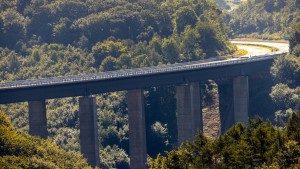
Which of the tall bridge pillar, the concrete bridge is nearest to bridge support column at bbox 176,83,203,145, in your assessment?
the concrete bridge

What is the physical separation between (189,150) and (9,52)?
305 feet

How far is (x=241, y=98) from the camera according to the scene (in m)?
181

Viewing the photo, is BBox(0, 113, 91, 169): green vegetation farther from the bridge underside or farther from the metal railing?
the metal railing

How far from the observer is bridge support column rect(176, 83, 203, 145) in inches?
6649

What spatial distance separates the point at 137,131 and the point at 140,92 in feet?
17.0

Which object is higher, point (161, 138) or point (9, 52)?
point (9, 52)

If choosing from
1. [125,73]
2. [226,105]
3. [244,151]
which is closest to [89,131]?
[125,73]

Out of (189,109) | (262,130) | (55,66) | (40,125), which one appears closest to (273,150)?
(262,130)

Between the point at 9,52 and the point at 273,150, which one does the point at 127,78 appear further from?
the point at 273,150

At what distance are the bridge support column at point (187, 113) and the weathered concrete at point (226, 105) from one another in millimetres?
12280

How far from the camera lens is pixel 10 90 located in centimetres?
14738

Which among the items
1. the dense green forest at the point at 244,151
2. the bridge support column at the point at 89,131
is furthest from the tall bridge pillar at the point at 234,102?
the dense green forest at the point at 244,151

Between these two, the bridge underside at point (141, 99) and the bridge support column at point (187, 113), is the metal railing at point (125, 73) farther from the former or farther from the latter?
the bridge support column at point (187, 113)

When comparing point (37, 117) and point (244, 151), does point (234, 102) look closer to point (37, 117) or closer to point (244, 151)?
point (37, 117)
